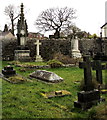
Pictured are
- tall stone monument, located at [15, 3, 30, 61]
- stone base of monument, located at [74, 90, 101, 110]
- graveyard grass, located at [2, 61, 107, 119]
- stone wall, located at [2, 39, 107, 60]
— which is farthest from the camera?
stone wall, located at [2, 39, 107, 60]

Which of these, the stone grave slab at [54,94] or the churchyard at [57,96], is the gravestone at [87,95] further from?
the stone grave slab at [54,94]

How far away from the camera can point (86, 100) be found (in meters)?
5.14

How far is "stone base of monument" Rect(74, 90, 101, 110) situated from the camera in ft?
16.7

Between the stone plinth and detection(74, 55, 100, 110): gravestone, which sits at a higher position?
the stone plinth

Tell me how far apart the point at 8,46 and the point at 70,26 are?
23.4 meters

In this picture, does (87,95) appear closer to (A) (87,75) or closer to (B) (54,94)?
(A) (87,75)

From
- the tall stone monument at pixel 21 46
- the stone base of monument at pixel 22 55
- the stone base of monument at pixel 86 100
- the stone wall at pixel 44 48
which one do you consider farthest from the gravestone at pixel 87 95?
the stone wall at pixel 44 48

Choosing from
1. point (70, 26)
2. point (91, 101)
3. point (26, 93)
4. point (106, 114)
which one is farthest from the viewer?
point (70, 26)

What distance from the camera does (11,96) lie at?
614cm

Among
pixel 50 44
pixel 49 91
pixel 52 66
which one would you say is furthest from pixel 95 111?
pixel 50 44

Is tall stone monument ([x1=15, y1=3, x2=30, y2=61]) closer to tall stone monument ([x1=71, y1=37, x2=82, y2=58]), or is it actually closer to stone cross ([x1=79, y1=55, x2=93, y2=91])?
tall stone monument ([x1=71, y1=37, x2=82, y2=58])

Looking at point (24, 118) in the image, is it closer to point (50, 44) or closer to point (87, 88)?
point (87, 88)

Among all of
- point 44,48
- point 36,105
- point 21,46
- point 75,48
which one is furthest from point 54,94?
point 75,48

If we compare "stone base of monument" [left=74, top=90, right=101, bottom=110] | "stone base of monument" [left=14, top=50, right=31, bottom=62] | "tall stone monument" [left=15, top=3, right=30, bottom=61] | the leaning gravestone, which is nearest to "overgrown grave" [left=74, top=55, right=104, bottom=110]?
"stone base of monument" [left=74, top=90, right=101, bottom=110]
